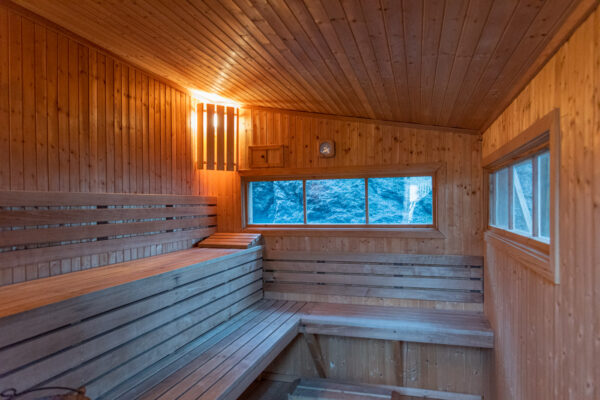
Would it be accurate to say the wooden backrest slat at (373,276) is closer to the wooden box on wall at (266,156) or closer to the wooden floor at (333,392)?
the wooden floor at (333,392)

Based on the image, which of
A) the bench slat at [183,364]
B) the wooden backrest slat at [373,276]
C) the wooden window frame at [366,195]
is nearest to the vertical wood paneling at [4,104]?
the bench slat at [183,364]

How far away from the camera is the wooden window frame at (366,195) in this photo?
4.10 metres

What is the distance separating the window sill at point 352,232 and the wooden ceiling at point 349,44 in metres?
1.20

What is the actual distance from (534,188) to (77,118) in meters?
3.39

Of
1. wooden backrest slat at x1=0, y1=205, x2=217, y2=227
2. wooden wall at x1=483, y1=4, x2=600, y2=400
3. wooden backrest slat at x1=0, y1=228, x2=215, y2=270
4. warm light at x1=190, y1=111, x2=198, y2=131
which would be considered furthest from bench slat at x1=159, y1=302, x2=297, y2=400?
warm light at x1=190, y1=111, x2=198, y2=131

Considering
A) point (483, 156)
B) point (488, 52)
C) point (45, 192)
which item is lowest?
point (45, 192)

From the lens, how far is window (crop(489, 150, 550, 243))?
Result: 2105 millimetres

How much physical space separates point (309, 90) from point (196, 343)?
243cm

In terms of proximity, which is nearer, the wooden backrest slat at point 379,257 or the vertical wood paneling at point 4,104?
the vertical wood paneling at point 4,104

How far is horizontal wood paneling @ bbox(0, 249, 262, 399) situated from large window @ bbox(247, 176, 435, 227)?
49.3 inches

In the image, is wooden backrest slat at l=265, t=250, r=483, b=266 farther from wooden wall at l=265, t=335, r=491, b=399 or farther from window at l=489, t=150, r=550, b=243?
wooden wall at l=265, t=335, r=491, b=399

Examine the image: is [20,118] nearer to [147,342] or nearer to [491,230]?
[147,342]

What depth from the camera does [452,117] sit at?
11.4ft

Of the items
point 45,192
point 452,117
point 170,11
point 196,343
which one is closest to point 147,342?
point 196,343
